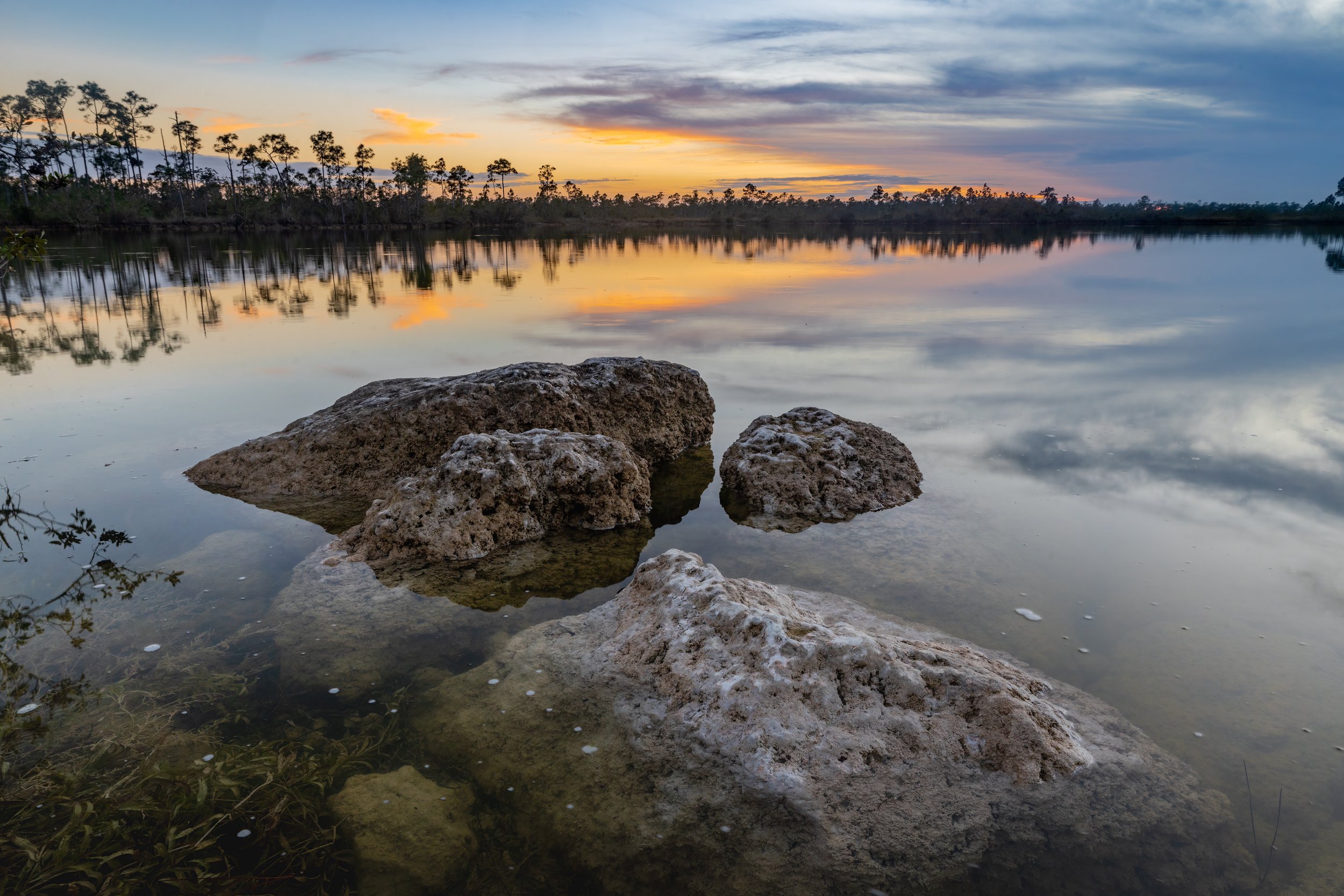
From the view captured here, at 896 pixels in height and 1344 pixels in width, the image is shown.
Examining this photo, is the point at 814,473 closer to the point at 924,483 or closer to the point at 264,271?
the point at 924,483

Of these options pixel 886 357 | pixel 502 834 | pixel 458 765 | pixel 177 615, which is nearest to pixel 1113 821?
pixel 502 834

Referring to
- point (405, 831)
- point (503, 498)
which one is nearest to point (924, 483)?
point (503, 498)

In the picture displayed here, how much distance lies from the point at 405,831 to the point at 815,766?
1.99 metres

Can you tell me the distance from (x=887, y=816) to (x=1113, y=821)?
1069mm

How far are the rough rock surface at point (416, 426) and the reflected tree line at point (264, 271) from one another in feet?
17.6

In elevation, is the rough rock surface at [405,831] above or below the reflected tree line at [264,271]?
below

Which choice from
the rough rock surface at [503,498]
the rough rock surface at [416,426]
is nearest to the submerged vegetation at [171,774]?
the rough rock surface at [503,498]

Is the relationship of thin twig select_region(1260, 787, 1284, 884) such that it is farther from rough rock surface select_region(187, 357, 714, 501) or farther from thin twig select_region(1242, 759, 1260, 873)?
rough rock surface select_region(187, 357, 714, 501)

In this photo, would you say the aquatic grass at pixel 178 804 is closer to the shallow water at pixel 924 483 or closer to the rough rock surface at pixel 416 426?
the shallow water at pixel 924 483

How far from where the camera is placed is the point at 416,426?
26.9 ft

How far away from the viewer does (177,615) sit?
5.19m

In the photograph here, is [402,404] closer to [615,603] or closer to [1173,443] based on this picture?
[615,603]

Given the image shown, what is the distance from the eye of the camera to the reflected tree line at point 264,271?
16.9m

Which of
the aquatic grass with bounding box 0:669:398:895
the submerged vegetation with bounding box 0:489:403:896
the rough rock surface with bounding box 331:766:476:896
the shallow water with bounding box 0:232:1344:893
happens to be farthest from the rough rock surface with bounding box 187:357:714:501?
the rough rock surface with bounding box 331:766:476:896
